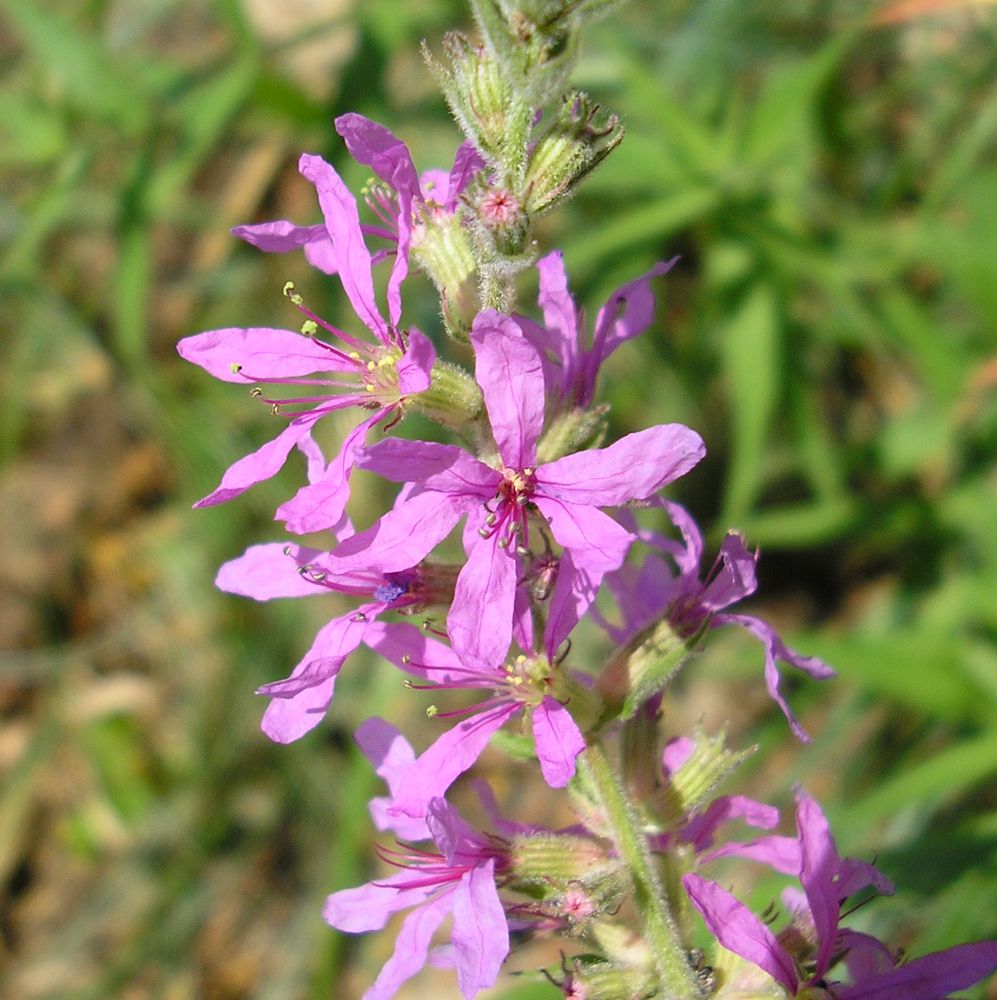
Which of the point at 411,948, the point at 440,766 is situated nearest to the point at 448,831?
the point at 440,766

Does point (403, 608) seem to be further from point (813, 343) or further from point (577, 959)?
point (813, 343)

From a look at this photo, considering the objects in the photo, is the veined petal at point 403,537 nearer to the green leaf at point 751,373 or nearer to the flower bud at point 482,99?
the flower bud at point 482,99

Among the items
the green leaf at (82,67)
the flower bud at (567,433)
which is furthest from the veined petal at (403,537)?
the green leaf at (82,67)

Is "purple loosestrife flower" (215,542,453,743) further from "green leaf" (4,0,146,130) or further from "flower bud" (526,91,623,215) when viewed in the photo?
"green leaf" (4,0,146,130)

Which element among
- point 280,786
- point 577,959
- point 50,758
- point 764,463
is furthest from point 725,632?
point 50,758

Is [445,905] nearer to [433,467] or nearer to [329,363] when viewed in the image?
[433,467]

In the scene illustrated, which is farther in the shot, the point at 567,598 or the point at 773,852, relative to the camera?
the point at 773,852
